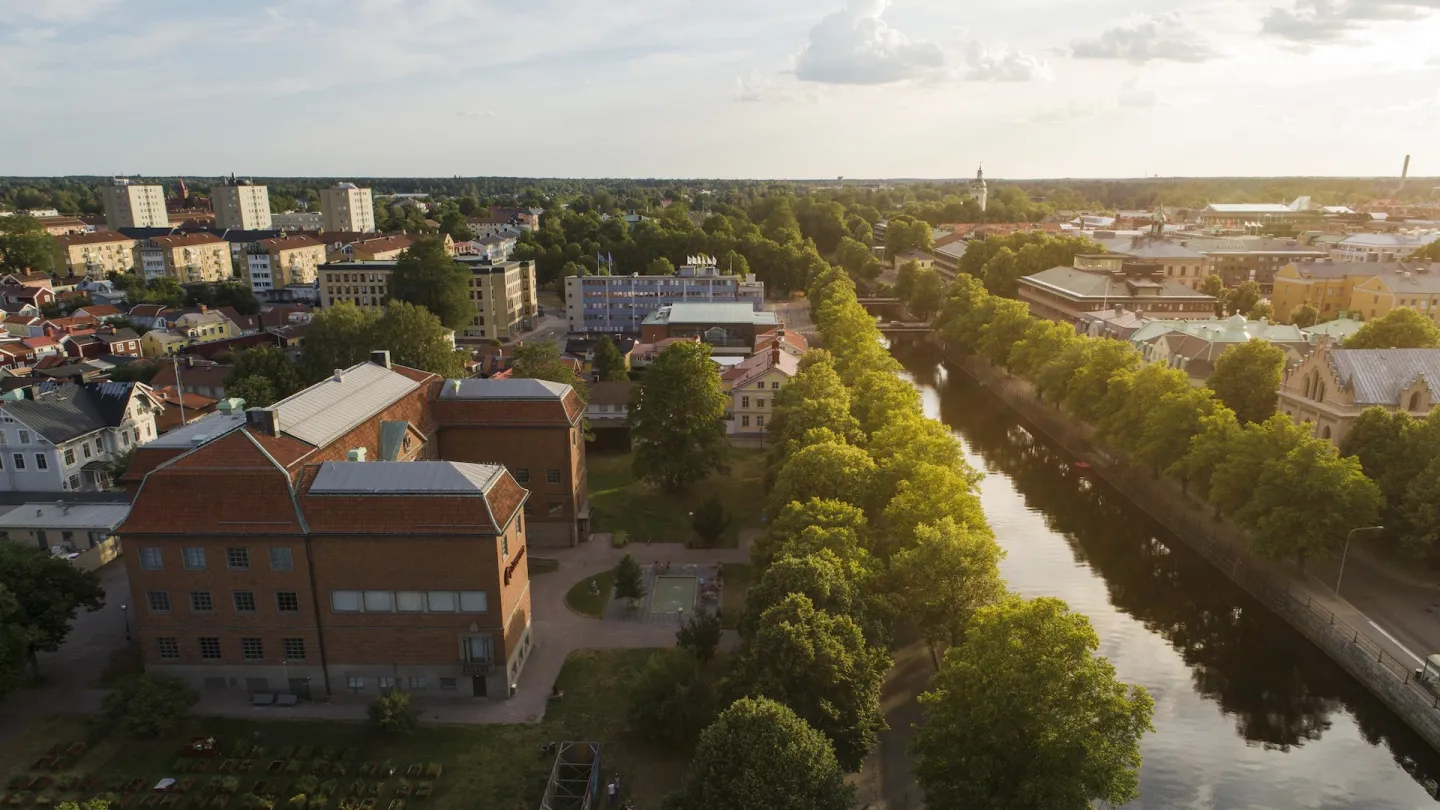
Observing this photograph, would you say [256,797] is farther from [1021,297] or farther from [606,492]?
[1021,297]

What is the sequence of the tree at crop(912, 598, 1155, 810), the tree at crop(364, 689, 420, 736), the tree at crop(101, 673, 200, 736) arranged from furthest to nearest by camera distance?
1. the tree at crop(364, 689, 420, 736)
2. the tree at crop(101, 673, 200, 736)
3. the tree at crop(912, 598, 1155, 810)

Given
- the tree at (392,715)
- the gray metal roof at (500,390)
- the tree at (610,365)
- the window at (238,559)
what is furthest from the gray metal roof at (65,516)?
the tree at (610,365)

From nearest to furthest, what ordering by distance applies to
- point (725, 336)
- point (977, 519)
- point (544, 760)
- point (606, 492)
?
point (544, 760), point (977, 519), point (606, 492), point (725, 336)

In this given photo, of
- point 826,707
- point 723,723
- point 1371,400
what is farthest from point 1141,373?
point 723,723

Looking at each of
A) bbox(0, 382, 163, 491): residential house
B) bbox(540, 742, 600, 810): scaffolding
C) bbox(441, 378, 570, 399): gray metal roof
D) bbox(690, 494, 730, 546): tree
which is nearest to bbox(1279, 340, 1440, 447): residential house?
bbox(690, 494, 730, 546): tree

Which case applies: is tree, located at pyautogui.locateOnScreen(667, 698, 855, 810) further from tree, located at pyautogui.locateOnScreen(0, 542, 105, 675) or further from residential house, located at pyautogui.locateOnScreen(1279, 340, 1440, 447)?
residential house, located at pyautogui.locateOnScreen(1279, 340, 1440, 447)

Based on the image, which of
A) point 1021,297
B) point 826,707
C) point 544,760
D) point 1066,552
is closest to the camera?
point 826,707

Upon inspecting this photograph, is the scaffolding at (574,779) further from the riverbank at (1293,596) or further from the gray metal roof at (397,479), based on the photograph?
the riverbank at (1293,596)
